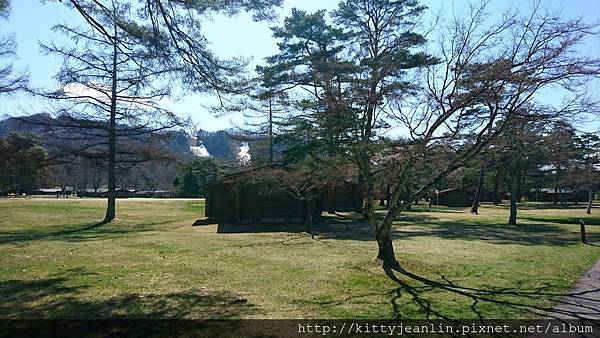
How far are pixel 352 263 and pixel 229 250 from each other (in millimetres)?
3849

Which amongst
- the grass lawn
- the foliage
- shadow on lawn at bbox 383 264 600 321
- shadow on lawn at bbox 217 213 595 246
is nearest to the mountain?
the foliage

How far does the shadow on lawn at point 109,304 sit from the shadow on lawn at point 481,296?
93.2 inches

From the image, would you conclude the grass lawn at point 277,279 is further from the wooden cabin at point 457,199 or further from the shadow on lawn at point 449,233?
the wooden cabin at point 457,199

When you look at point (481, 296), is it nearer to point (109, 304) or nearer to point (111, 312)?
point (111, 312)

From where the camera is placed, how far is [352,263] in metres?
9.62

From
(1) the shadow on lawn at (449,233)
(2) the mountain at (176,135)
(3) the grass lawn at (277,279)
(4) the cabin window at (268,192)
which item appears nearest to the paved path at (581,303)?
(3) the grass lawn at (277,279)

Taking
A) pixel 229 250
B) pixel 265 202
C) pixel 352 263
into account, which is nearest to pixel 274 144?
pixel 265 202

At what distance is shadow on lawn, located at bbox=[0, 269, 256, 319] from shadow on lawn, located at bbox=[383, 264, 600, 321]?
2368 mm

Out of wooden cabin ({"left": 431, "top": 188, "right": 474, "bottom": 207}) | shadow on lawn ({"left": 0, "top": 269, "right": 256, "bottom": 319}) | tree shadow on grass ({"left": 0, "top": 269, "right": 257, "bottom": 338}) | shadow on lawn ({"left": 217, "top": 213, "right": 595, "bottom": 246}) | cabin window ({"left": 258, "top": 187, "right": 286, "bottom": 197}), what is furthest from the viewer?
wooden cabin ({"left": 431, "top": 188, "right": 474, "bottom": 207})

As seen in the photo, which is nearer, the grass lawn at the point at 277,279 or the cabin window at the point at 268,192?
the grass lawn at the point at 277,279

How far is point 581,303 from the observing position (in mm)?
6352

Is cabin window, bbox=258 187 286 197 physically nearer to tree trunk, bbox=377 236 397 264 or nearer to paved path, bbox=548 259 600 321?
tree trunk, bbox=377 236 397 264

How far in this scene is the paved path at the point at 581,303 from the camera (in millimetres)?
5691

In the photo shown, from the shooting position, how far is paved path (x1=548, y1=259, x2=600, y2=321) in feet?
18.7
